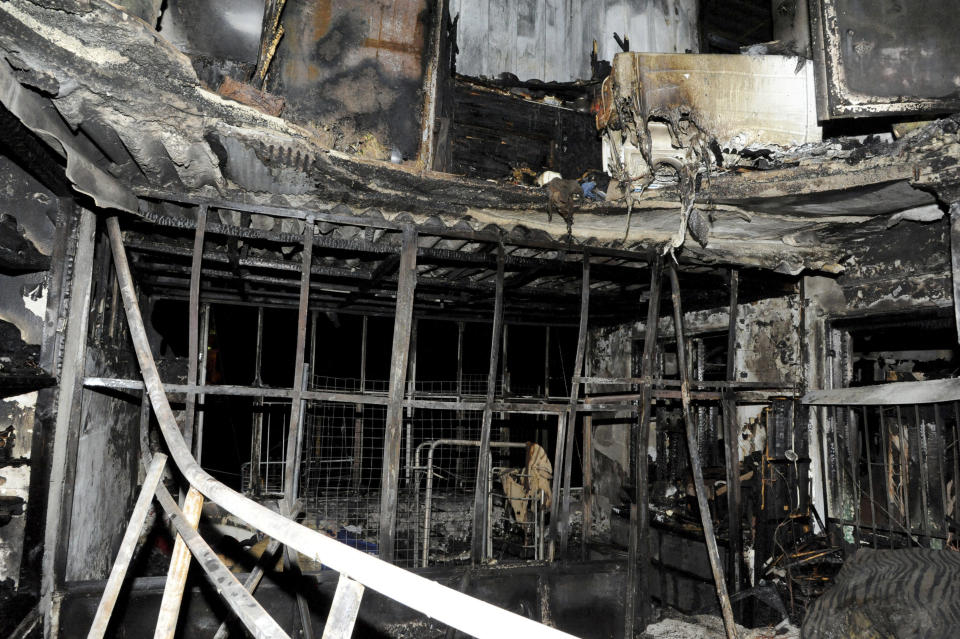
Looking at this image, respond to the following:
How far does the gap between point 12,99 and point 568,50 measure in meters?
6.05

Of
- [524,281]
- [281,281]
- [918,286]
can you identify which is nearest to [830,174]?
[918,286]

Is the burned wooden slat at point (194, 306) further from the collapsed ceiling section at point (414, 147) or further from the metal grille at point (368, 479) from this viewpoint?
the metal grille at point (368, 479)

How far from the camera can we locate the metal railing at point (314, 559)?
4.00 feet

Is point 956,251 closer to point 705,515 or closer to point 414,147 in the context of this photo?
point 705,515

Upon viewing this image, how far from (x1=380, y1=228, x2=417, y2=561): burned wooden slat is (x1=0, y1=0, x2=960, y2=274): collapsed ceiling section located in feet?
1.87

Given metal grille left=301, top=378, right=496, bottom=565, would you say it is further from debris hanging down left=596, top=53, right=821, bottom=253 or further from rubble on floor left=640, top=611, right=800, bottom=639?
debris hanging down left=596, top=53, right=821, bottom=253

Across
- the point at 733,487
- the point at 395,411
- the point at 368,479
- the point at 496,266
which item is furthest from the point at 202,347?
the point at 733,487

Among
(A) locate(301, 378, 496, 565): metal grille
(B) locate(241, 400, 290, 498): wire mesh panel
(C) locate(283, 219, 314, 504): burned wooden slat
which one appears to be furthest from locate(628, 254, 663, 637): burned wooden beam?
(B) locate(241, 400, 290, 498): wire mesh panel

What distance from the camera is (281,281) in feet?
19.2

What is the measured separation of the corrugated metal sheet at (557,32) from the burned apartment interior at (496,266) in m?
0.04

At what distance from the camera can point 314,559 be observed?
5.95 feet

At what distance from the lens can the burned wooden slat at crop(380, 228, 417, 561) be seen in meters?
4.27

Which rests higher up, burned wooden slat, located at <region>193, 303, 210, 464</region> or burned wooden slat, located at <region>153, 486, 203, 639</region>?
burned wooden slat, located at <region>193, 303, 210, 464</region>

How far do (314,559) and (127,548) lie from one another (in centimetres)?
122
